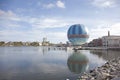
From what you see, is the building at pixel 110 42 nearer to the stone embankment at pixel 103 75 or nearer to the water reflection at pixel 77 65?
the water reflection at pixel 77 65

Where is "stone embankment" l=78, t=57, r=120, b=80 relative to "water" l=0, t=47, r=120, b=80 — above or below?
above

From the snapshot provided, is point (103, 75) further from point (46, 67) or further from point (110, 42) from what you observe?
point (110, 42)

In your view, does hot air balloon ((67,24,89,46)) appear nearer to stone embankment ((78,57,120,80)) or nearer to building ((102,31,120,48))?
building ((102,31,120,48))

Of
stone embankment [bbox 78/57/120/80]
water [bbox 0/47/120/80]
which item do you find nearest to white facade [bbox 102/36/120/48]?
water [bbox 0/47/120/80]

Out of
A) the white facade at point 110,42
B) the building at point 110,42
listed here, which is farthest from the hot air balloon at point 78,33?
the white facade at point 110,42

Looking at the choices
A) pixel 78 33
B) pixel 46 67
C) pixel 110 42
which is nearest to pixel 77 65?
pixel 46 67

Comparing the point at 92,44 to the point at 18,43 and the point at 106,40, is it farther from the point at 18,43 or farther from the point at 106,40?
the point at 18,43

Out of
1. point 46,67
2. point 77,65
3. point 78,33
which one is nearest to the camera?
point 46,67

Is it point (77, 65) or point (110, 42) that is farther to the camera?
point (110, 42)

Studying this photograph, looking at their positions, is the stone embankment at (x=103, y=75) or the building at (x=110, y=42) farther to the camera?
the building at (x=110, y=42)

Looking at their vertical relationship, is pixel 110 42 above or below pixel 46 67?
above

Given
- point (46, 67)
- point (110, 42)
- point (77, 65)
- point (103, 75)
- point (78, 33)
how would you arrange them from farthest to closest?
point (110, 42)
point (78, 33)
point (77, 65)
point (46, 67)
point (103, 75)

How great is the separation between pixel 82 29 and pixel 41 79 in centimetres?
5139

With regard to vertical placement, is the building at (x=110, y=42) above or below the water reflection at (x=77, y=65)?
above
